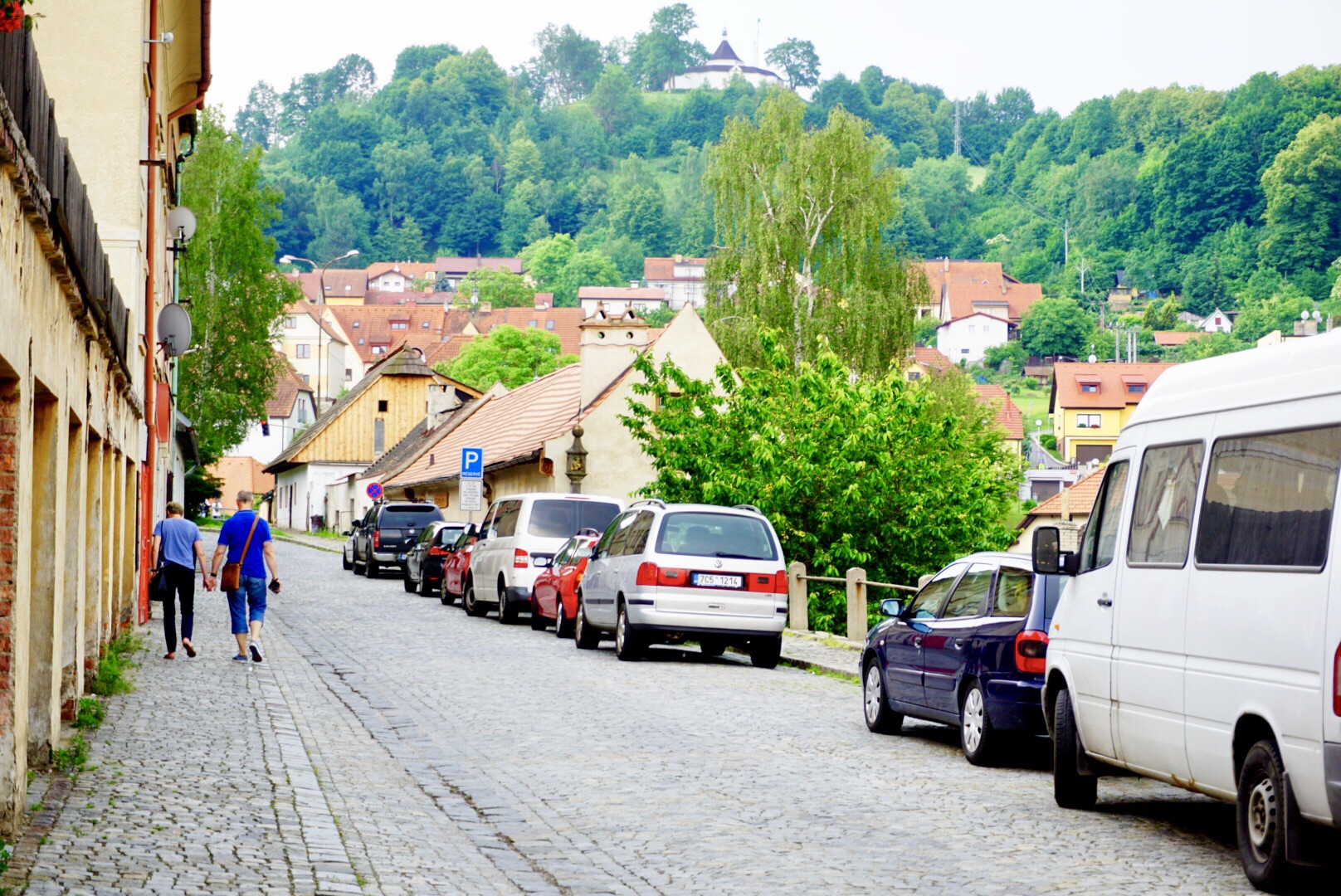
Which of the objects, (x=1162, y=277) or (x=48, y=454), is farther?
A: (x=1162, y=277)

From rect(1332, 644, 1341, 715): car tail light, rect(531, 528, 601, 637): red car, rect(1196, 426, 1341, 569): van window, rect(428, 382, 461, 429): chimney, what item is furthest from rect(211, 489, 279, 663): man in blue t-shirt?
rect(428, 382, 461, 429): chimney

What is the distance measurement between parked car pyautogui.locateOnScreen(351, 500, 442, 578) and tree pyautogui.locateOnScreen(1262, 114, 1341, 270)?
107 metres

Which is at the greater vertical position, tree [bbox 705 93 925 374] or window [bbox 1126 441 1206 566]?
tree [bbox 705 93 925 374]

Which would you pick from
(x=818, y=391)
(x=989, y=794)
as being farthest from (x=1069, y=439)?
(x=989, y=794)

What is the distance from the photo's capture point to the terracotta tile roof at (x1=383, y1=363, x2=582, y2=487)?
42.6 meters

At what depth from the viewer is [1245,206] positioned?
14675 cm

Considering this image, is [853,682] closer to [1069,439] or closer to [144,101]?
[144,101]

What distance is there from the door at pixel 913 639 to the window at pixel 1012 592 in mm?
653

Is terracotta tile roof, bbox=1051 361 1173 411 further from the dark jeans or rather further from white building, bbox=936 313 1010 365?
the dark jeans

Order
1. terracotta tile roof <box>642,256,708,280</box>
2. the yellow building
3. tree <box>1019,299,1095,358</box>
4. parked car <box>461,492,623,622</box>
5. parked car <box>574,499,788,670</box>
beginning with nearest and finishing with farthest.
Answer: parked car <box>574,499,788,670</box>
parked car <box>461,492,623,622</box>
the yellow building
tree <box>1019,299,1095,358</box>
terracotta tile roof <box>642,256,708,280</box>

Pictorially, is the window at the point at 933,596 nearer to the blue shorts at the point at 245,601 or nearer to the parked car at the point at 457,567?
the blue shorts at the point at 245,601

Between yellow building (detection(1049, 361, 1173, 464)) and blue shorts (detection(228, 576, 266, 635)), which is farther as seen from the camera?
yellow building (detection(1049, 361, 1173, 464))

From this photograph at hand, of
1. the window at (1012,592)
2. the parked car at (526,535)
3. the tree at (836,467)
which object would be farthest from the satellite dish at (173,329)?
the window at (1012,592)

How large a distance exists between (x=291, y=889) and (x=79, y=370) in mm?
5791
